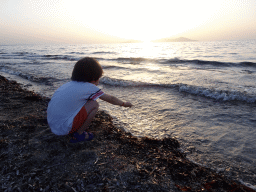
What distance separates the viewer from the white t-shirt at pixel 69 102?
237 cm

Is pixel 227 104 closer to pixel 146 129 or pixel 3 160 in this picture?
pixel 146 129

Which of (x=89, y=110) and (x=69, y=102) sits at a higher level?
(x=69, y=102)

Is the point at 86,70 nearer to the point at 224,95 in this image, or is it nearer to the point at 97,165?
the point at 97,165

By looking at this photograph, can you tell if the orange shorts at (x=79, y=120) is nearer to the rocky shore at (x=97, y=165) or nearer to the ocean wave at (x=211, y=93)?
the rocky shore at (x=97, y=165)

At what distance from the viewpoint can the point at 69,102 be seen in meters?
2.36

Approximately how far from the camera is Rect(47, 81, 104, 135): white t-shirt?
2.37m

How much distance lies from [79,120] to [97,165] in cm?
76

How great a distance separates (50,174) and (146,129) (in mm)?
2055

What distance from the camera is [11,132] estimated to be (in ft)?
9.17

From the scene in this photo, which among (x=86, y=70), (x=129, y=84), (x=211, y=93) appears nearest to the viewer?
(x=86, y=70)

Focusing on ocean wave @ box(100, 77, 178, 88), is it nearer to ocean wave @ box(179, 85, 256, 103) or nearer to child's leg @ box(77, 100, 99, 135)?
ocean wave @ box(179, 85, 256, 103)

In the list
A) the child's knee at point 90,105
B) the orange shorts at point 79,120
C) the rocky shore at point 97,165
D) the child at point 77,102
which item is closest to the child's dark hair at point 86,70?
the child at point 77,102

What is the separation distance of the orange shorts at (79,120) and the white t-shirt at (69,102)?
0.15ft

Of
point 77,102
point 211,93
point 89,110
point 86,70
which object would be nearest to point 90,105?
point 89,110
